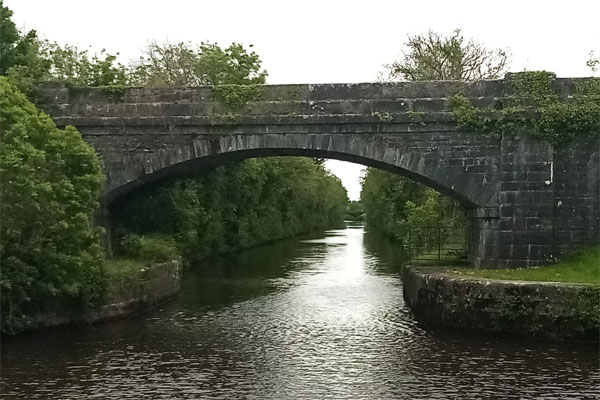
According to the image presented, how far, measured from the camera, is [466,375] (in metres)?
11.6

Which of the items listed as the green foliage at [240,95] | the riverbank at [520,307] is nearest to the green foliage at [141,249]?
the green foliage at [240,95]

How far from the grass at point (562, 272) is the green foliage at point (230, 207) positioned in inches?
377

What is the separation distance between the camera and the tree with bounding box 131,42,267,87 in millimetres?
29562

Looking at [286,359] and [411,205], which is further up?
[411,205]

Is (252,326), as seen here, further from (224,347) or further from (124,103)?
(124,103)

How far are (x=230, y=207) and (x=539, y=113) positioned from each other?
2189cm

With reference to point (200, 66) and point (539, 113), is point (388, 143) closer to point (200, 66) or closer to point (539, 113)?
point (539, 113)

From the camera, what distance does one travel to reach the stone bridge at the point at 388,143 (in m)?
15.8

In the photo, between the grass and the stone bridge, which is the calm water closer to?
the grass

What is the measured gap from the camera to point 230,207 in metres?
35.6

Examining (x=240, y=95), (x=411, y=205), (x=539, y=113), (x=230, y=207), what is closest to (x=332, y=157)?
(x=240, y=95)

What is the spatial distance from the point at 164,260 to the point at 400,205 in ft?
64.4

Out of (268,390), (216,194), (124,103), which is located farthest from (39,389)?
(216,194)

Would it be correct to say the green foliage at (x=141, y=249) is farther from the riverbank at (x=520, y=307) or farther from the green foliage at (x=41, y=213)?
the riverbank at (x=520, y=307)
